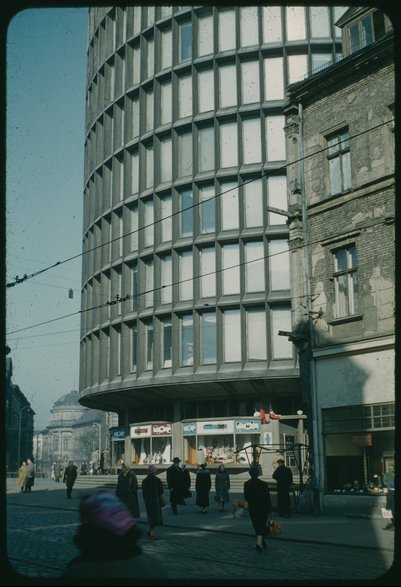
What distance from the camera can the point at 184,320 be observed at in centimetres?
4109

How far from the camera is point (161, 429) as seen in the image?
43.4 metres

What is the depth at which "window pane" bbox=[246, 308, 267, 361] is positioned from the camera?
38.9 meters

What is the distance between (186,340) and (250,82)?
48.8 feet

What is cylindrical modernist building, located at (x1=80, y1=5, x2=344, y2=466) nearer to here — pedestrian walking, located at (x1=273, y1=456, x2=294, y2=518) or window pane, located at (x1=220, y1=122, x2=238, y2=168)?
window pane, located at (x1=220, y1=122, x2=238, y2=168)

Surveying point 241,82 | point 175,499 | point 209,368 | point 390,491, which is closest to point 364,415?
point 390,491

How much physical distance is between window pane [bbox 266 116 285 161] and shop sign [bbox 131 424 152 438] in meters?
17.3

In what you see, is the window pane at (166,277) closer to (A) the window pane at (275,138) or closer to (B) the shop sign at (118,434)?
(A) the window pane at (275,138)

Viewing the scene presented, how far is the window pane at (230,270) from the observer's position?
39.9m

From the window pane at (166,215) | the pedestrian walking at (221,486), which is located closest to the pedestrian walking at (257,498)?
the pedestrian walking at (221,486)

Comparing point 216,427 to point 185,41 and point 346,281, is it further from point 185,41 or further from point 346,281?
point 185,41

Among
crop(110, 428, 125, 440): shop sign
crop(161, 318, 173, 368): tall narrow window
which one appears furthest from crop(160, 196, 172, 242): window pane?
crop(110, 428, 125, 440): shop sign

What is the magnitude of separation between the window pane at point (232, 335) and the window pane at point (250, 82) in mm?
11991

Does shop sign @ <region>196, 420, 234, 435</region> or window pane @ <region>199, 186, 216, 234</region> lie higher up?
window pane @ <region>199, 186, 216, 234</region>

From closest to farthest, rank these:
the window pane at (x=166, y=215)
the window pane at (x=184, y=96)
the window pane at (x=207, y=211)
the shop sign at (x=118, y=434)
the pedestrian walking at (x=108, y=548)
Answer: the pedestrian walking at (x=108, y=548) → the window pane at (x=207, y=211) → the window pane at (x=166, y=215) → the window pane at (x=184, y=96) → the shop sign at (x=118, y=434)
